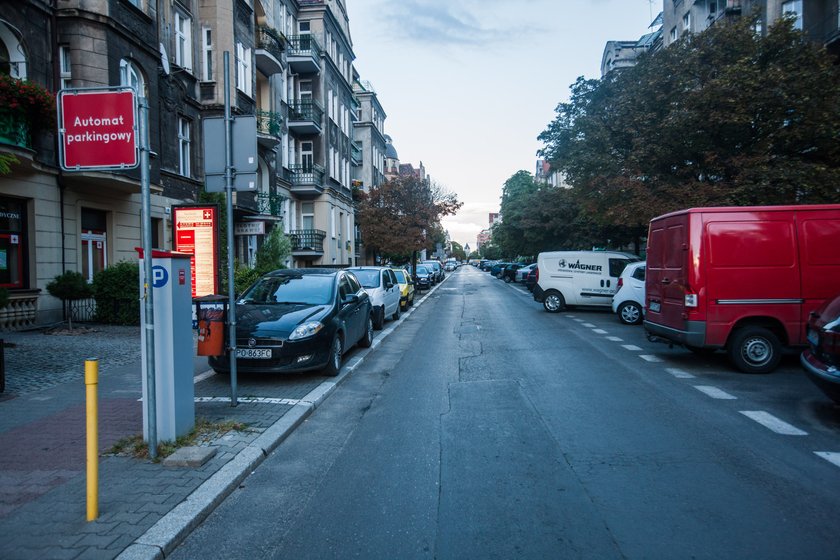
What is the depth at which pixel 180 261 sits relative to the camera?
5539mm

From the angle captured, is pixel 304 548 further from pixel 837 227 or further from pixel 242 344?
pixel 837 227

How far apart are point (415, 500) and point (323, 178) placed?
1242 inches

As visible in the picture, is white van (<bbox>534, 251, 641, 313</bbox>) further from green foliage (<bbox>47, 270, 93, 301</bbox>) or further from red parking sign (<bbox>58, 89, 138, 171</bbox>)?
red parking sign (<bbox>58, 89, 138, 171</bbox>)

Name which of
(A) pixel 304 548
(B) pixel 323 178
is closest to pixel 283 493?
(A) pixel 304 548

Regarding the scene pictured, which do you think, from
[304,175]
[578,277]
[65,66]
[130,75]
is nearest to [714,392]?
[578,277]

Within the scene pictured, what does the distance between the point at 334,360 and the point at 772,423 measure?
5.66 metres

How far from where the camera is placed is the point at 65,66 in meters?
14.6

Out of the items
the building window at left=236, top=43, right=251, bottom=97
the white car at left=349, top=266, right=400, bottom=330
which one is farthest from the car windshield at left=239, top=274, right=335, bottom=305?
the building window at left=236, top=43, right=251, bottom=97

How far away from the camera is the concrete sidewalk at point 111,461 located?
12.3 ft

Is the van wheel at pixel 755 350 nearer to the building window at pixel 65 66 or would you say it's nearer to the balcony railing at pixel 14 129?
the balcony railing at pixel 14 129

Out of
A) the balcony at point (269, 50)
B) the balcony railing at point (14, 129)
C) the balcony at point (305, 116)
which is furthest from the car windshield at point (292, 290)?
the balcony at point (305, 116)

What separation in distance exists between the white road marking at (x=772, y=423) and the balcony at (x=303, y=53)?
29574 mm

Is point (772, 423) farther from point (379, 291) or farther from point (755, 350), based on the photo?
point (379, 291)

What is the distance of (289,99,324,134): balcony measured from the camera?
1249 inches
